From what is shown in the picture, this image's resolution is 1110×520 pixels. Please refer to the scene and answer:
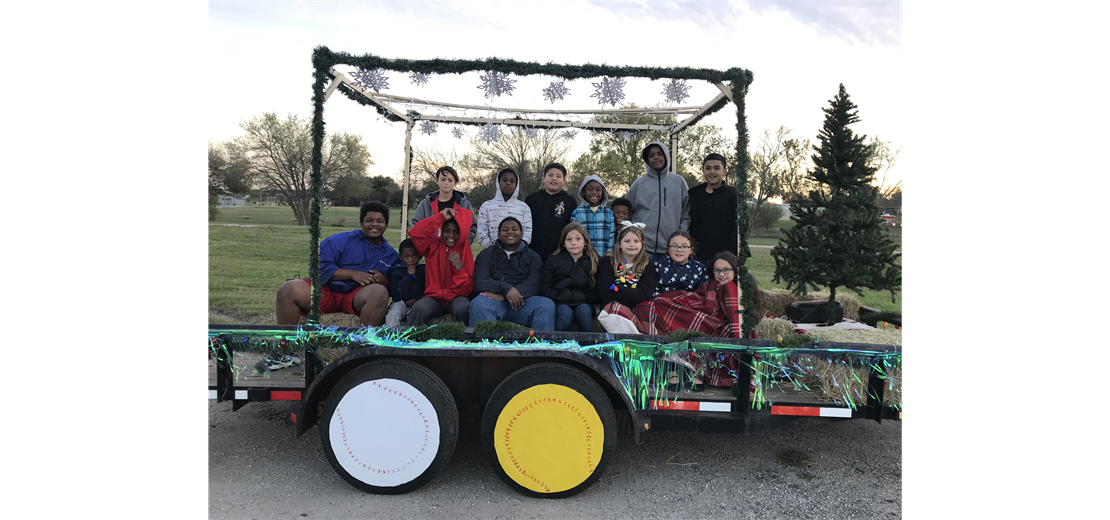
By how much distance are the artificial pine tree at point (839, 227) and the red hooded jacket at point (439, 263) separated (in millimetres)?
4024

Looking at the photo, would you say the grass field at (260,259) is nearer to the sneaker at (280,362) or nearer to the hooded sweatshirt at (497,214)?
the hooded sweatshirt at (497,214)

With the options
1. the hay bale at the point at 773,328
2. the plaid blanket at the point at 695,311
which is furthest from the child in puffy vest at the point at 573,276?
the hay bale at the point at 773,328

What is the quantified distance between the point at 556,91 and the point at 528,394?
2.45m

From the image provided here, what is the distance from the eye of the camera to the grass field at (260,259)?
9.95m

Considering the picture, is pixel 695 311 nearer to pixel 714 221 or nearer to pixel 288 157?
pixel 714 221

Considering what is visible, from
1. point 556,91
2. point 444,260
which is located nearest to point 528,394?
point 444,260

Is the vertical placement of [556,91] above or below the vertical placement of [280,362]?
above

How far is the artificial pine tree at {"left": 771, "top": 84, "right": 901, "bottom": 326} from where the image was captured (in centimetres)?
588

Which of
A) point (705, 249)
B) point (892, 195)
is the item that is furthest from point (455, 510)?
point (892, 195)

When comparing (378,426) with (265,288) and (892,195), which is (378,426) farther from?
(892,195)

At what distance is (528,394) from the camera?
9.47ft

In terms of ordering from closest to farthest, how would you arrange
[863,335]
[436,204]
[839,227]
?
[863,335] < [436,204] < [839,227]

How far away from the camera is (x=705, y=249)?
184 inches

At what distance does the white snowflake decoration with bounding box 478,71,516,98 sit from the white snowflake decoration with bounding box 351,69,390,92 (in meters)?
0.72
